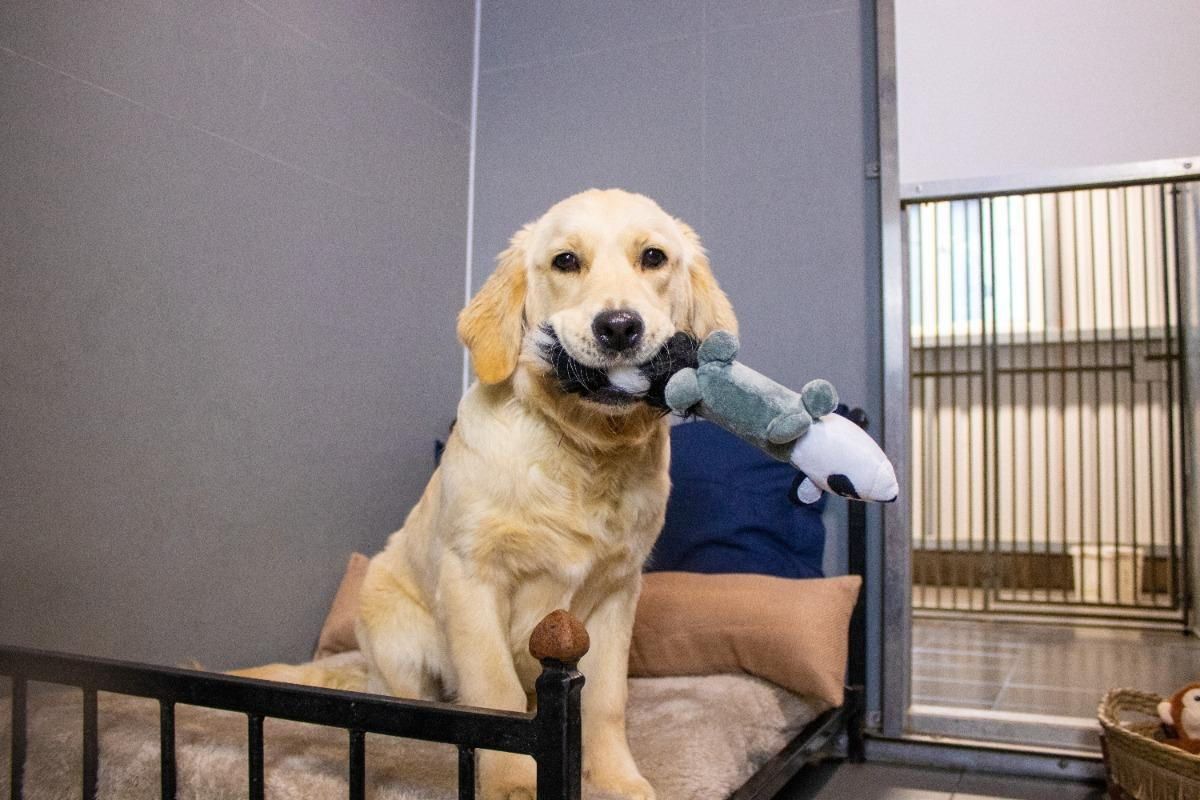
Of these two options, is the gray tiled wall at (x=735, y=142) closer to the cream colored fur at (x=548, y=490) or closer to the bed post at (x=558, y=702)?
the cream colored fur at (x=548, y=490)

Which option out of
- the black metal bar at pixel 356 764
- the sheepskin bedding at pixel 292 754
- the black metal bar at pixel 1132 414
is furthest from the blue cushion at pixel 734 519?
the black metal bar at pixel 1132 414

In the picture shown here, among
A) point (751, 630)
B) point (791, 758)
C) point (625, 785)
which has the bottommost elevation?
point (791, 758)

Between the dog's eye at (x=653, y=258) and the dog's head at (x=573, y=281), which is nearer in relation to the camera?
the dog's head at (x=573, y=281)

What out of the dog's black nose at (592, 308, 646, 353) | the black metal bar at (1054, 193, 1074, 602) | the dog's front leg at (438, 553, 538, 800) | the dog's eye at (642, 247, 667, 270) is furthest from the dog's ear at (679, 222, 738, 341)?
the black metal bar at (1054, 193, 1074, 602)

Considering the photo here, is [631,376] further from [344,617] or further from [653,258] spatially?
[344,617]

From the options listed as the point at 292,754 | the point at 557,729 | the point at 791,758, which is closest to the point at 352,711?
the point at 557,729

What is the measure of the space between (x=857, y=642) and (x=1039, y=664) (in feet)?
5.31

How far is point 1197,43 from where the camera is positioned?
2562mm

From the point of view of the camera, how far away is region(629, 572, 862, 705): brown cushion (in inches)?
89.7

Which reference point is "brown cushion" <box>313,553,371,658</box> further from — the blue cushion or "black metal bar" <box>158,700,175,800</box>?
"black metal bar" <box>158,700,175,800</box>

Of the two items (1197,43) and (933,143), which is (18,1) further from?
(1197,43)

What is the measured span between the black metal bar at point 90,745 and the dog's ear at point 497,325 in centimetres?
79

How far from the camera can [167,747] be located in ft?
4.50

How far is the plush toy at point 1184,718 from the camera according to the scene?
2.14 meters
